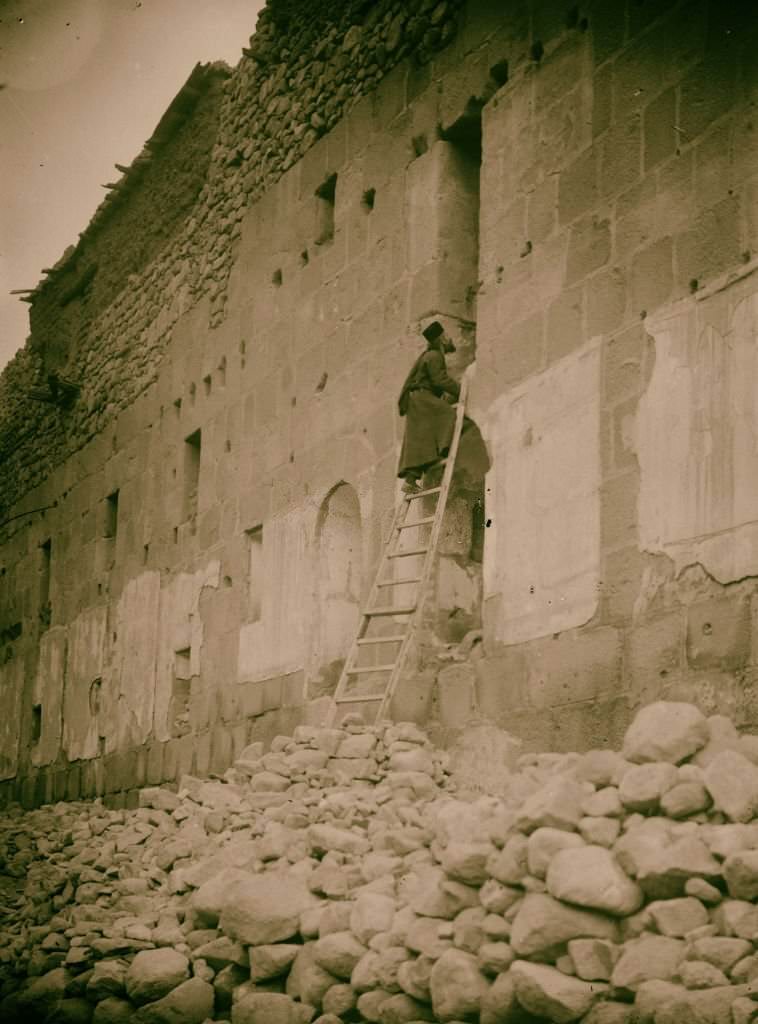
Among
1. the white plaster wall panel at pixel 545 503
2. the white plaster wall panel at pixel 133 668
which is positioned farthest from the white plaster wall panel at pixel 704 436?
the white plaster wall panel at pixel 133 668

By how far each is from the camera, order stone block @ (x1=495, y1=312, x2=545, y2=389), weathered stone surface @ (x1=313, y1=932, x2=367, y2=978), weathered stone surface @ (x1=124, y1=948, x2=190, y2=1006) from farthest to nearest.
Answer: stone block @ (x1=495, y1=312, x2=545, y2=389) < weathered stone surface @ (x1=124, y1=948, x2=190, y2=1006) < weathered stone surface @ (x1=313, y1=932, x2=367, y2=978)

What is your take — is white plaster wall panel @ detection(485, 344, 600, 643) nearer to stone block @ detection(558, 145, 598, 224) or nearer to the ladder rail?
the ladder rail

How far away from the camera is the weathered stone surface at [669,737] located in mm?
5285

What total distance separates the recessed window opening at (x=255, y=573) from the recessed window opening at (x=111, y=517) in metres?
4.19

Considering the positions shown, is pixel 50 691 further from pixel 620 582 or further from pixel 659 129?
pixel 659 129

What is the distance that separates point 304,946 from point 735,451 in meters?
3.02

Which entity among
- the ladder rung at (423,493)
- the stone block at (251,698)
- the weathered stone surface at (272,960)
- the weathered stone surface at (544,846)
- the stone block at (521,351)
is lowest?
the weathered stone surface at (272,960)

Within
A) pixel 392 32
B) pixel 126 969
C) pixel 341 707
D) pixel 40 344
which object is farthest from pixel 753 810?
pixel 40 344

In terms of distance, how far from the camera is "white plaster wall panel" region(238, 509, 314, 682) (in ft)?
35.4

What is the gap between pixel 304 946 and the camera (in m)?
5.68

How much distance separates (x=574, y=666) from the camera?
24.9ft

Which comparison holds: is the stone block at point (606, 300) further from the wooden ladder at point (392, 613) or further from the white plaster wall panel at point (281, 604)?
the white plaster wall panel at point (281, 604)

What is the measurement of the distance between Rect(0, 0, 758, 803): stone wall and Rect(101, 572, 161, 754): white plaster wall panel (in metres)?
0.05

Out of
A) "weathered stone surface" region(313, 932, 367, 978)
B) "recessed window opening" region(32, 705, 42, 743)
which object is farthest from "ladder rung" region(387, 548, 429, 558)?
"recessed window opening" region(32, 705, 42, 743)
